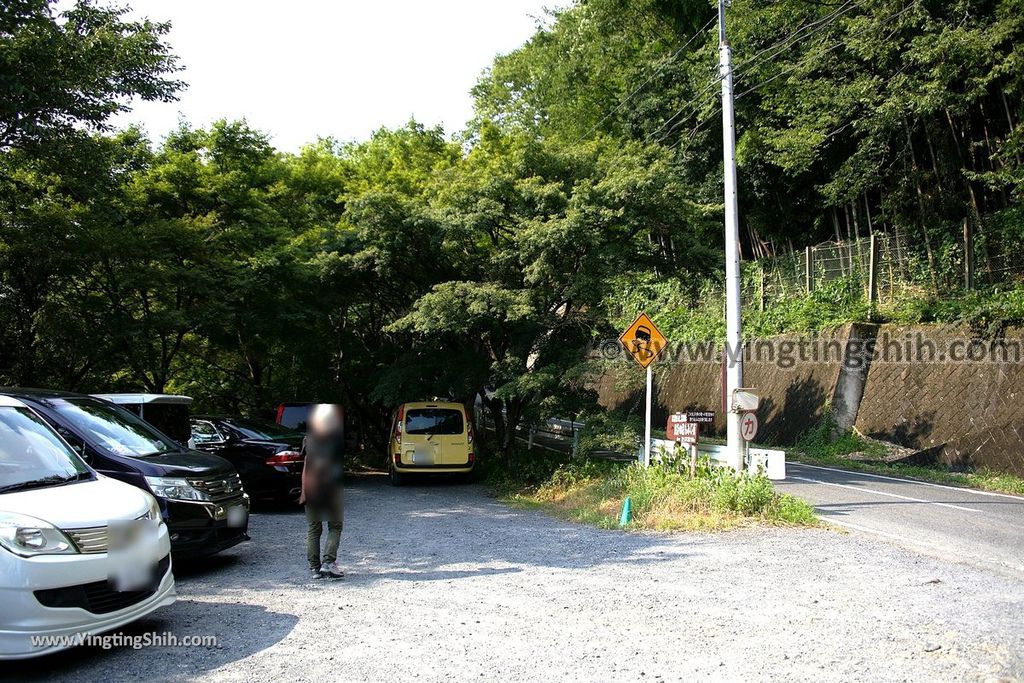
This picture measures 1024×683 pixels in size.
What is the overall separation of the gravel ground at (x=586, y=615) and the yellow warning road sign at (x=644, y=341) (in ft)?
11.3

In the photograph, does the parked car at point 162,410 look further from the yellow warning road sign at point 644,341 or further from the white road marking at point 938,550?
the white road marking at point 938,550

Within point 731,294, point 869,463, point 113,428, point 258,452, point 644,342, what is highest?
point 731,294

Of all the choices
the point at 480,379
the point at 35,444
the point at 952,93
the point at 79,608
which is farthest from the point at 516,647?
the point at 952,93

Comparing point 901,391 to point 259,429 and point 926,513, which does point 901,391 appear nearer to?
point 926,513

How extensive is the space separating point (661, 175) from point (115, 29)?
9.69 meters

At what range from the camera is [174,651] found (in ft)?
16.9

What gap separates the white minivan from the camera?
4469 mm

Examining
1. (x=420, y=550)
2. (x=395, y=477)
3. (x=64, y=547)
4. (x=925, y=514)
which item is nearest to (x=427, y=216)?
(x=395, y=477)

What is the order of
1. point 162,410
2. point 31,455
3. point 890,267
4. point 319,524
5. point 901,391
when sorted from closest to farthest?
point 31,455 < point 319,524 < point 162,410 < point 901,391 < point 890,267

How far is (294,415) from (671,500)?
8422mm

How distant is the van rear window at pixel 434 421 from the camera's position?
15.8 metres

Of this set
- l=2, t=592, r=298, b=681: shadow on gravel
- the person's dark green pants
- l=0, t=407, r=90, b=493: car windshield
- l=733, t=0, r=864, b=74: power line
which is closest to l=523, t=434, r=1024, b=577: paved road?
Answer: the person's dark green pants

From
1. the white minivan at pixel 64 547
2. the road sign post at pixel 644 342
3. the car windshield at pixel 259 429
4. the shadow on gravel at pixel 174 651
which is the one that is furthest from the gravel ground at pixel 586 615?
the car windshield at pixel 259 429

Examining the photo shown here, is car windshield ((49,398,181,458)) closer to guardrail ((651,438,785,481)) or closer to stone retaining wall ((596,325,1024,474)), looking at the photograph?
guardrail ((651,438,785,481))
